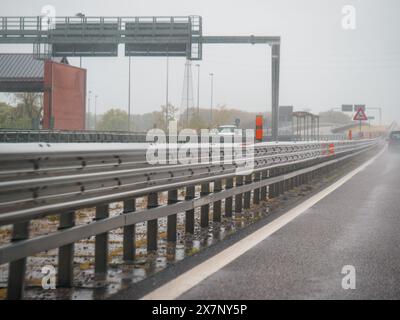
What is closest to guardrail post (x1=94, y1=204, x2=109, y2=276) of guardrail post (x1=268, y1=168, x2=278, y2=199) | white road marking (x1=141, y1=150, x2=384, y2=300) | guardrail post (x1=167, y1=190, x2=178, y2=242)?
white road marking (x1=141, y1=150, x2=384, y2=300)

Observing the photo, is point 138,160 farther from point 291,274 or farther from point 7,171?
point 7,171

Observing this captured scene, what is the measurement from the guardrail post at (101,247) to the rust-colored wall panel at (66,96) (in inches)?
2007

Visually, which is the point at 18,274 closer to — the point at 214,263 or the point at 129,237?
the point at 129,237

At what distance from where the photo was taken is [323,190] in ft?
52.6

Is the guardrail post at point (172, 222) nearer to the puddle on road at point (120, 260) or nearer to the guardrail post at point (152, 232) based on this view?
the puddle on road at point (120, 260)

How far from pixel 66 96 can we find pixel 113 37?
60.5 feet

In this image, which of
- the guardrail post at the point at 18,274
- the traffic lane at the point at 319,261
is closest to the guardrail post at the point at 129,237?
the traffic lane at the point at 319,261

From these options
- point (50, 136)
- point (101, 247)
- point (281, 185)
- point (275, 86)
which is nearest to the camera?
point (101, 247)

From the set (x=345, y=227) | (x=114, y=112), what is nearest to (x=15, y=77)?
(x=345, y=227)

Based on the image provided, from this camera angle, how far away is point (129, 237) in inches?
270

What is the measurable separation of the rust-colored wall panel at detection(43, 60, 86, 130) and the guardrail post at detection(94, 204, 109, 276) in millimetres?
50986

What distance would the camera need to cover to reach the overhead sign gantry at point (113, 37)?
4441cm

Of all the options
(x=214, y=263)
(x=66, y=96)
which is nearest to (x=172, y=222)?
(x=214, y=263)
